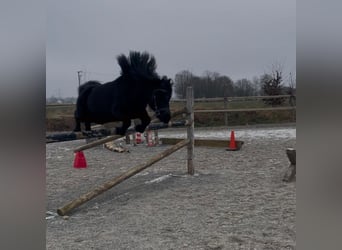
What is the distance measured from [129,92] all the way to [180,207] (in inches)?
63.8

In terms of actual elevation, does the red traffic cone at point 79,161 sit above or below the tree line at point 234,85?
below

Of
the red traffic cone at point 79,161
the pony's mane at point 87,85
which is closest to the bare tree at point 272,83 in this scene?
the pony's mane at point 87,85

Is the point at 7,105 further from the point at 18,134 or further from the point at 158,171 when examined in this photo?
the point at 158,171

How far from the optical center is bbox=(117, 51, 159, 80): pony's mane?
137 centimetres

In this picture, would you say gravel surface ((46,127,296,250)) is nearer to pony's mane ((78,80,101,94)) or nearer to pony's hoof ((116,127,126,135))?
pony's hoof ((116,127,126,135))

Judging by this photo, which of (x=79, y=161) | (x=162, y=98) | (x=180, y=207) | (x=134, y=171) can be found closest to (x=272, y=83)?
(x=162, y=98)

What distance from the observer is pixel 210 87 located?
1129 millimetres

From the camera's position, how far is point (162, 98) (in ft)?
4.76

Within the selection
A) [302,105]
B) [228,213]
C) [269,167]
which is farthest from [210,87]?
[269,167]

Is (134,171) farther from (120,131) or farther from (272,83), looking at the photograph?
(272,83)

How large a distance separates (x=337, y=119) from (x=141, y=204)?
2.62m

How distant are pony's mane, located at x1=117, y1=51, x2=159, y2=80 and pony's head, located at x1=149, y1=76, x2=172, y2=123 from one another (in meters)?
0.04

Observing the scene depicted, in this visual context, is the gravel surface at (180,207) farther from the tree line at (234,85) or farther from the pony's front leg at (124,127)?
the tree line at (234,85)

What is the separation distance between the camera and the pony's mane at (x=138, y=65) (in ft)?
4.49
